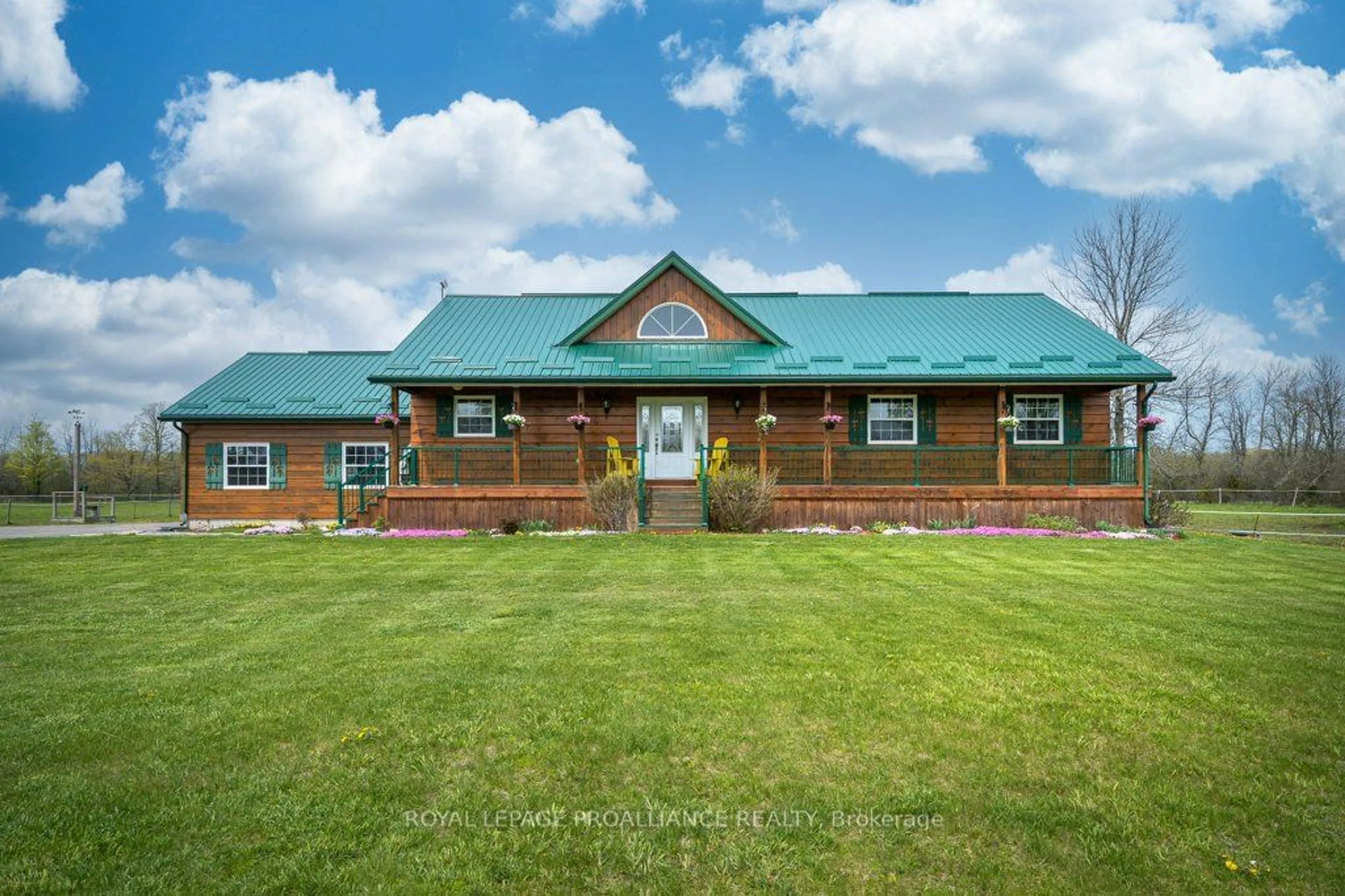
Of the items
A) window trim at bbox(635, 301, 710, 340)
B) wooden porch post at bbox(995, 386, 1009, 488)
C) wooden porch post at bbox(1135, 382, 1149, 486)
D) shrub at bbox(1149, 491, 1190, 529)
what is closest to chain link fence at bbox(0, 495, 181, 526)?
window trim at bbox(635, 301, 710, 340)

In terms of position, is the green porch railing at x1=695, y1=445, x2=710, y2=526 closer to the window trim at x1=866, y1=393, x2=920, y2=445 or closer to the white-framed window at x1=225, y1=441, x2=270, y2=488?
the window trim at x1=866, y1=393, x2=920, y2=445

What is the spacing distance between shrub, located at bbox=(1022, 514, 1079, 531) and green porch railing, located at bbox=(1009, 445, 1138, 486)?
5.12ft

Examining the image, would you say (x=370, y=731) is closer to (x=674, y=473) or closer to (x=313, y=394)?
(x=674, y=473)

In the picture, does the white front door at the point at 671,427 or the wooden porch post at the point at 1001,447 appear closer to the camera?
the wooden porch post at the point at 1001,447

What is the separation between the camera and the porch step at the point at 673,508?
16.0 meters

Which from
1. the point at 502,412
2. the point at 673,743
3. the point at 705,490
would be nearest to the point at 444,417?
the point at 502,412

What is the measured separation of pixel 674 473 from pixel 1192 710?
579 inches

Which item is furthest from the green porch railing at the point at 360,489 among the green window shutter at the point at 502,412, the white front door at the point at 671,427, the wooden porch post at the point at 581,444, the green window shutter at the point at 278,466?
the white front door at the point at 671,427

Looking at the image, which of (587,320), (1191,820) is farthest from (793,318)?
(1191,820)

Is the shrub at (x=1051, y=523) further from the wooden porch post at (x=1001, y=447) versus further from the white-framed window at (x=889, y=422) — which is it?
the white-framed window at (x=889, y=422)

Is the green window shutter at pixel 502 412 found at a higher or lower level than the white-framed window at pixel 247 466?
higher

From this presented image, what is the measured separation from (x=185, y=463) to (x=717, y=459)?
1602 cm

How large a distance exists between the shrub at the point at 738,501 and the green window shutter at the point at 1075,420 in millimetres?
8658

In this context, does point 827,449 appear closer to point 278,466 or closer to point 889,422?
point 889,422
